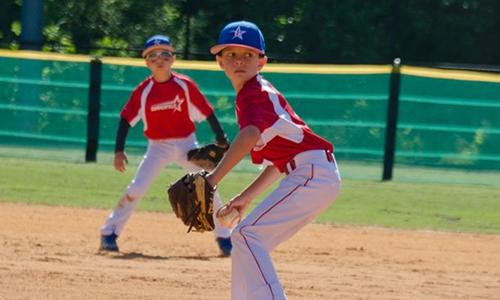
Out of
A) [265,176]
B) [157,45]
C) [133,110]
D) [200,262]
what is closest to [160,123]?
[133,110]

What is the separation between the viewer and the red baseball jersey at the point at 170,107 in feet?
28.6

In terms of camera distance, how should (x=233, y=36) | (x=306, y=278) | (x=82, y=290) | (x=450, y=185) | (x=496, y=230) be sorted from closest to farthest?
(x=233, y=36)
(x=82, y=290)
(x=306, y=278)
(x=496, y=230)
(x=450, y=185)

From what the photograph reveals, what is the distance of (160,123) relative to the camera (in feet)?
28.8

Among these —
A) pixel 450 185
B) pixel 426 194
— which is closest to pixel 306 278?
pixel 426 194

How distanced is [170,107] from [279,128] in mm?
3852

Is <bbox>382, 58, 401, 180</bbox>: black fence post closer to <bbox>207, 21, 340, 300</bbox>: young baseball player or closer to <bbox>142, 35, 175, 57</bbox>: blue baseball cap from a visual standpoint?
<bbox>142, 35, 175, 57</bbox>: blue baseball cap

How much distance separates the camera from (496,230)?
10.4m

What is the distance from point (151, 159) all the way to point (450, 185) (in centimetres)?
633

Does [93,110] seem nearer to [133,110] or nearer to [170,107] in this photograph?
[133,110]

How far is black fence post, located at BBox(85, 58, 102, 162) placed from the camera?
15.5m

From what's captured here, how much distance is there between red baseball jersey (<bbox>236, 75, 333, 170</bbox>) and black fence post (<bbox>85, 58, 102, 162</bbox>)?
10.6m

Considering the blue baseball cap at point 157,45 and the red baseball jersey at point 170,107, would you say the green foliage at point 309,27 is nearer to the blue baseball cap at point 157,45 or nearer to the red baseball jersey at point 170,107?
the red baseball jersey at point 170,107

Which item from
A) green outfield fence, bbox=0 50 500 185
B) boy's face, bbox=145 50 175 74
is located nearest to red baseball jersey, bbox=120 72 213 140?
boy's face, bbox=145 50 175 74

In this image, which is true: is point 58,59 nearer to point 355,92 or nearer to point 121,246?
point 355,92
